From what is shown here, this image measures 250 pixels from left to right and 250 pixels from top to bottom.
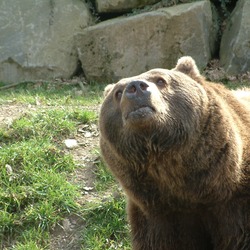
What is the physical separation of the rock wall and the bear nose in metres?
6.22

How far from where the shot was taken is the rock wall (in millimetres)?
10422

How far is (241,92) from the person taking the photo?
18.7ft

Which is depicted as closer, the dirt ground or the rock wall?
the dirt ground

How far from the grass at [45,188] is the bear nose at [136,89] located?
7.08ft

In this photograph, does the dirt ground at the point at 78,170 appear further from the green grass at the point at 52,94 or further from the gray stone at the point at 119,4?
the gray stone at the point at 119,4

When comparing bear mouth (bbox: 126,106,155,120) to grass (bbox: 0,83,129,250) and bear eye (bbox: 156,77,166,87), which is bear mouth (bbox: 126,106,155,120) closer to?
bear eye (bbox: 156,77,166,87)

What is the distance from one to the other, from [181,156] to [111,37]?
697cm

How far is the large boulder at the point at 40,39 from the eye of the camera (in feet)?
37.9

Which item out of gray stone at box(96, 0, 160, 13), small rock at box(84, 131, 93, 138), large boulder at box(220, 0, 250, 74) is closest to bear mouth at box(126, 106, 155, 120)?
small rock at box(84, 131, 93, 138)

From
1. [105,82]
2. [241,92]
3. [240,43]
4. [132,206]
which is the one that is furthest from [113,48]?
[132,206]

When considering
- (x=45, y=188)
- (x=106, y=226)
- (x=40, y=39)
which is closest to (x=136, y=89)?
(x=106, y=226)

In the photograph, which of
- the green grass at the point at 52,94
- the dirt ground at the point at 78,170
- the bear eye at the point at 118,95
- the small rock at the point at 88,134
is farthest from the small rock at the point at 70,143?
the bear eye at the point at 118,95

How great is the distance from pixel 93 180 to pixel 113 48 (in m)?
4.82

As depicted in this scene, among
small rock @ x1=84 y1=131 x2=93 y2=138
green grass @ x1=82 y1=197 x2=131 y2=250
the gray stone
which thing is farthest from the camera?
the gray stone
